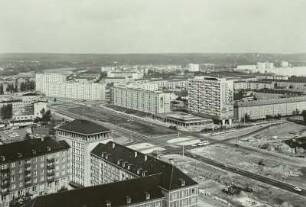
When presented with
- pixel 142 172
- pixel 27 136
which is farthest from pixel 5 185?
pixel 27 136

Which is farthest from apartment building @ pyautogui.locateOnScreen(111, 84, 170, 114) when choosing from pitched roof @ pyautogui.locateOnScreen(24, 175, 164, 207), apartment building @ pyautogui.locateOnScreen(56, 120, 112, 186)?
pitched roof @ pyautogui.locateOnScreen(24, 175, 164, 207)

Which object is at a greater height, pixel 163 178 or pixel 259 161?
pixel 163 178

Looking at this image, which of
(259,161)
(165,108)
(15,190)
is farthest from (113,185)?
(165,108)

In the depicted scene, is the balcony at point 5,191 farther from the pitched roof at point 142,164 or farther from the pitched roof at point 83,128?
the pitched roof at point 83,128

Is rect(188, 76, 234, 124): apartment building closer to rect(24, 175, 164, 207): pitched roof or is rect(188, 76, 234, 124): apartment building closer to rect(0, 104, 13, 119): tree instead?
rect(0, 104, 13, 119): tree

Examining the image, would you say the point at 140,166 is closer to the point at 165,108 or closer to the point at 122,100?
the point at 165,108

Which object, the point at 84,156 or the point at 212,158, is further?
the point at 212,158

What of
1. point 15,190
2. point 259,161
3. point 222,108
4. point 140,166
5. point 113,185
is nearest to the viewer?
point 113,185
